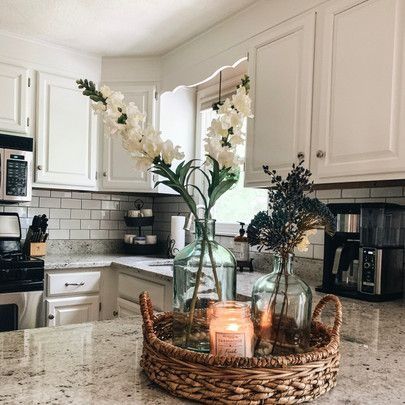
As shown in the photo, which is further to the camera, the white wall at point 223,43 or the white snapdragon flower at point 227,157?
the white wall at point 223,43

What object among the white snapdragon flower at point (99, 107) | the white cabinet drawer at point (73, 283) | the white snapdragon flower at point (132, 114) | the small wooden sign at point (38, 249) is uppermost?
the white snapdragon flower at point (99, 107)

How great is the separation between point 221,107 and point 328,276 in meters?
1.30

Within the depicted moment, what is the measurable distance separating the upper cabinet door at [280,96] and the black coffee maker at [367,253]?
39cm

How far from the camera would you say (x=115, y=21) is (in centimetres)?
258

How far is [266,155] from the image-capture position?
2.17m

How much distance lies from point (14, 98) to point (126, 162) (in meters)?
0.87

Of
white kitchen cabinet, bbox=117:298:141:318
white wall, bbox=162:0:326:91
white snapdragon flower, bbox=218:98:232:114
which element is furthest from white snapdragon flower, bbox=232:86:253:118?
white kitchen cabinet, bbox=117:298:141:318

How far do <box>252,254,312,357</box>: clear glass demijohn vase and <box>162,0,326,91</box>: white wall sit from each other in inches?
61.3

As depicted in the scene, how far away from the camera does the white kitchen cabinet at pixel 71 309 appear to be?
270 cm

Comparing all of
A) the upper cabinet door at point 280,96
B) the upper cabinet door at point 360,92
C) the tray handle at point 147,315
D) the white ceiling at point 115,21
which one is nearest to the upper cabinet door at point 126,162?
the white ceiling at point 115,21

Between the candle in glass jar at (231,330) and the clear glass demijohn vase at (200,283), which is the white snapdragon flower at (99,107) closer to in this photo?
the clear glass demijohn vase at (200,283)

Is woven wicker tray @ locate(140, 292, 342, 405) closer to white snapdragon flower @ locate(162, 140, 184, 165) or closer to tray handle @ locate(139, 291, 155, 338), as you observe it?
tray handle @ locate(139, 291, 155, 338)

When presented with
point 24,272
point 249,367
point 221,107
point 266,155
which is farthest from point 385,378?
point 24,272

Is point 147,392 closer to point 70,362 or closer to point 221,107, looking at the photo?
point 70,362
